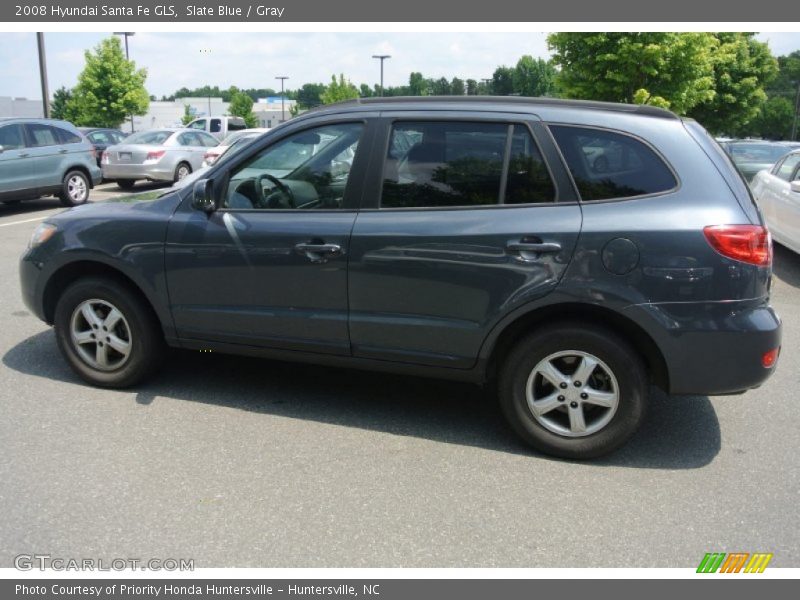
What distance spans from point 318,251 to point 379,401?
1153mm

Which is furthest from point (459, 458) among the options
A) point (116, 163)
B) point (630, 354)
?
point (116, 163)

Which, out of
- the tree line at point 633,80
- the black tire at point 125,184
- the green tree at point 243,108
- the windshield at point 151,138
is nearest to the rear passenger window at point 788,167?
the tree line at point 633,80

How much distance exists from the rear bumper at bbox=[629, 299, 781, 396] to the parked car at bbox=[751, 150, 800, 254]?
5523mm

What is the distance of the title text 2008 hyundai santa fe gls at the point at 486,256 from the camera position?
341 centimetres

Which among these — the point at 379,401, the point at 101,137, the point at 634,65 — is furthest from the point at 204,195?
the point at 101,137

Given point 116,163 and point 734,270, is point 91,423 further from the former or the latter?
point 116,163

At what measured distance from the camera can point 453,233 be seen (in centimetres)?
366

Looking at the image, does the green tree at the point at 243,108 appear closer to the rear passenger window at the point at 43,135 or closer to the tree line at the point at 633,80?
the tree line at the point at 633,80

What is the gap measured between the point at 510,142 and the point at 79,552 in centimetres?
283

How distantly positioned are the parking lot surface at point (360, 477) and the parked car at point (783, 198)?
15.0 ft

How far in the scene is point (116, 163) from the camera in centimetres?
1698

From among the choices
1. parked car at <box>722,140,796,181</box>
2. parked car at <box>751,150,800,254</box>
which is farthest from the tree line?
parked car at <box>751,150,800,254</box>

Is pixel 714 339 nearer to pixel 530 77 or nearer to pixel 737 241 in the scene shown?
pixel 737 241

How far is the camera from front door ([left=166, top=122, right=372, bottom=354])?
12.9 ft
